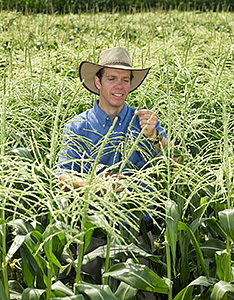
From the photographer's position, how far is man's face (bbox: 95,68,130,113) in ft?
9.41

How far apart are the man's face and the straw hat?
5cm

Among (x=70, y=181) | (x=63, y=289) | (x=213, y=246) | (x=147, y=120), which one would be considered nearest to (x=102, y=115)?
(x=147, y=120)

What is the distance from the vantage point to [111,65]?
9.63ft

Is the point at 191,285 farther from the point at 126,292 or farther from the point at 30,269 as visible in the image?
the point at 30,269

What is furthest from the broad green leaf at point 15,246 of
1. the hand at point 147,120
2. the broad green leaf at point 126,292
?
the hand at point 147,120

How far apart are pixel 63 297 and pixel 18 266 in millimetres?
992

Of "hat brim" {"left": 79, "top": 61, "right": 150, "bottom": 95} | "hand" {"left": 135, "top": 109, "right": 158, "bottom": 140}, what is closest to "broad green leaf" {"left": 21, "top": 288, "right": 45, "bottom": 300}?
"hand" {"left": 135, "top": 109, "right": 158, "bottom": 140}

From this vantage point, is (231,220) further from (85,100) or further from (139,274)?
(85,100)

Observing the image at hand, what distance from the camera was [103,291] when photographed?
5.45ft

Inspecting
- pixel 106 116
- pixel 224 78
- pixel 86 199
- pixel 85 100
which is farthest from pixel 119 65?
pixel 86 199

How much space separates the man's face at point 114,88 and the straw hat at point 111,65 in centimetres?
5

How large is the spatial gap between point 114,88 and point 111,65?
7.0 inches

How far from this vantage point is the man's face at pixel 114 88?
2869mm

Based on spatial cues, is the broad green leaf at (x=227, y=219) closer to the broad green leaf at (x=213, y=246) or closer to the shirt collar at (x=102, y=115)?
the broad green leaf at (x=213, y=246)
